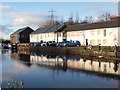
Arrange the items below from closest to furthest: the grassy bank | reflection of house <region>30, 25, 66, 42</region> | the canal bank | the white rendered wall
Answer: the canal bank → the grassy bank → the white rendered wall → reflection of house <region>30, 25, 66, 42</region>

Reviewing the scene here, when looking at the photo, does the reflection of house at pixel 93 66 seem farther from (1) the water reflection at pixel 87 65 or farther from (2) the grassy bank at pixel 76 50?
(2) the grassy bank at pixel 76 50

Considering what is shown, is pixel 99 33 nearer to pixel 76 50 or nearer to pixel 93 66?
pixel 76 50

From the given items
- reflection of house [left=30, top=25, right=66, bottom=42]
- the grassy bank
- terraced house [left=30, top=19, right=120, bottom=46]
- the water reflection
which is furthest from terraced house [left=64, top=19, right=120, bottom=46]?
the water reflection

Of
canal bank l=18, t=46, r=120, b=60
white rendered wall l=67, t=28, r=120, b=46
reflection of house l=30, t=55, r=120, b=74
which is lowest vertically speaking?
reflection of house l=30, t=55, r=120, b=74

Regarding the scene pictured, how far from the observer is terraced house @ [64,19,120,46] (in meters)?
41.3

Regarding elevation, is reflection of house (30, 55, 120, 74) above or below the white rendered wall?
below

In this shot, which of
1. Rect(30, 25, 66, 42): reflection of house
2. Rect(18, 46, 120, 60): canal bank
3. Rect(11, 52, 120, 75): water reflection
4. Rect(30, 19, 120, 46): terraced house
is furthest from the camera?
Rect(30, 25, 66, 42): reflection of house

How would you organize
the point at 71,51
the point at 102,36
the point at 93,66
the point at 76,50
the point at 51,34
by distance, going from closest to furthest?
the point at 93,66
the point at 76,50
the point at 71,51
the point at 102,36
the point at 51,34

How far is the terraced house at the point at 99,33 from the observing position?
41.3m

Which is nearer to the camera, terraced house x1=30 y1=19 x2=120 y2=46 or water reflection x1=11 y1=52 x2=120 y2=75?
water reflection x1=11 y1=52 x2=120 y2=75

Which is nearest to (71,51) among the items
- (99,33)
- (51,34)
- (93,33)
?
(99,33)

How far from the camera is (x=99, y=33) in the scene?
45.5m

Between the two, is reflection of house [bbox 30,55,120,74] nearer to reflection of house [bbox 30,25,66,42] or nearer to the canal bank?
the canal bank

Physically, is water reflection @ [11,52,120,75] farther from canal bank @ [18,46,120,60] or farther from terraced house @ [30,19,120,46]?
terraced house @ [30,19,120,46]
